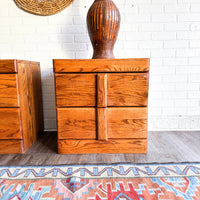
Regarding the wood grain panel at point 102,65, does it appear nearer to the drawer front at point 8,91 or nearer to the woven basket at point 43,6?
the drawer front at point 8,91

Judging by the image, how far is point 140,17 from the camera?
1.52m

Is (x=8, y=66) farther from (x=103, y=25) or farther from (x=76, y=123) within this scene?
(x=103, y=25)

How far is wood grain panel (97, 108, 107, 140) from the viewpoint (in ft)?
3.63

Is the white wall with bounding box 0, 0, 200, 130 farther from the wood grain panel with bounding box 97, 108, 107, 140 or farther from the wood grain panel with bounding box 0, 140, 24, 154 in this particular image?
the wood grain panel with bounding box 97, 108, 107, 140

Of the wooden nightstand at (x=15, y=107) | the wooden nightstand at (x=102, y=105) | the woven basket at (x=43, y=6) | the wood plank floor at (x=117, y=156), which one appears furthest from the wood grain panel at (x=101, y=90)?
the woven basket at (x=43, y=6)

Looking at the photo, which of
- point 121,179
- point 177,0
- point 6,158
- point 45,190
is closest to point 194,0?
point 177,0

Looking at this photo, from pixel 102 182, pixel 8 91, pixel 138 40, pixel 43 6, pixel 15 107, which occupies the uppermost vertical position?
pixel 43 6

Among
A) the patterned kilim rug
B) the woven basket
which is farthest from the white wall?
the patterned kilim rug

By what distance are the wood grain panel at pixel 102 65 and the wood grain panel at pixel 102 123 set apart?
270mm

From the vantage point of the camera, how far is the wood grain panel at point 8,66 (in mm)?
1082

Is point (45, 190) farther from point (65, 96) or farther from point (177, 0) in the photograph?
point (177, 0)

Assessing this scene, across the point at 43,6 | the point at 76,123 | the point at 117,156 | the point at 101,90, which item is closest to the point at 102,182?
the point at 117,156

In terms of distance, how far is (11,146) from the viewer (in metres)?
1.18

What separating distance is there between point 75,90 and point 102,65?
24 cm
